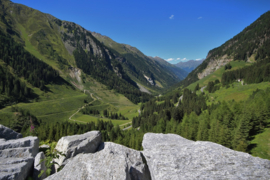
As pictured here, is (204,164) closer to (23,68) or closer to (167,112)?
(167,112)

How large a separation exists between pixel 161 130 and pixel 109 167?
6066 cm

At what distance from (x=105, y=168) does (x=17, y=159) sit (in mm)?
9642

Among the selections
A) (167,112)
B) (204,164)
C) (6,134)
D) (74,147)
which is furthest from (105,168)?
(167,112)

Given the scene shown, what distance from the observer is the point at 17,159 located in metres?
13.1

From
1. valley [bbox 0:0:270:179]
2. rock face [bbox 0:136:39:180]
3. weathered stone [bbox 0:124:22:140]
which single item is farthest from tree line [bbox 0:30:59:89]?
rock face [bbox 0:136:39:180]

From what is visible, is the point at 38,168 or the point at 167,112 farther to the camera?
the point at 167,112

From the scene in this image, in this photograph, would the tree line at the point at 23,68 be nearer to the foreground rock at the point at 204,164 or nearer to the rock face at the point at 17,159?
the rock face at the point at 17,159

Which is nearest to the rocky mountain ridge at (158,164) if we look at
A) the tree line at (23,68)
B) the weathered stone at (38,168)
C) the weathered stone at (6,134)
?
the weathered stone at (38,168)

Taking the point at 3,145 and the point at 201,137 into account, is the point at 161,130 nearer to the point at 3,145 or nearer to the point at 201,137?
the point at 201,137

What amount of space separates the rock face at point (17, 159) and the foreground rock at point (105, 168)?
10.2ft

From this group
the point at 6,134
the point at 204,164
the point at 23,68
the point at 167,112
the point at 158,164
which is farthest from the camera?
the point at 23,68

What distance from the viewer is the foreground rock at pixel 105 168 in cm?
1110

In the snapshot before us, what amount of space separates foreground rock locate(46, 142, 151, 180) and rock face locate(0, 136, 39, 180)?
3102 millimetres

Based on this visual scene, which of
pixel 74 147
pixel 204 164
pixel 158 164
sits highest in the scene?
pixel 74 147
